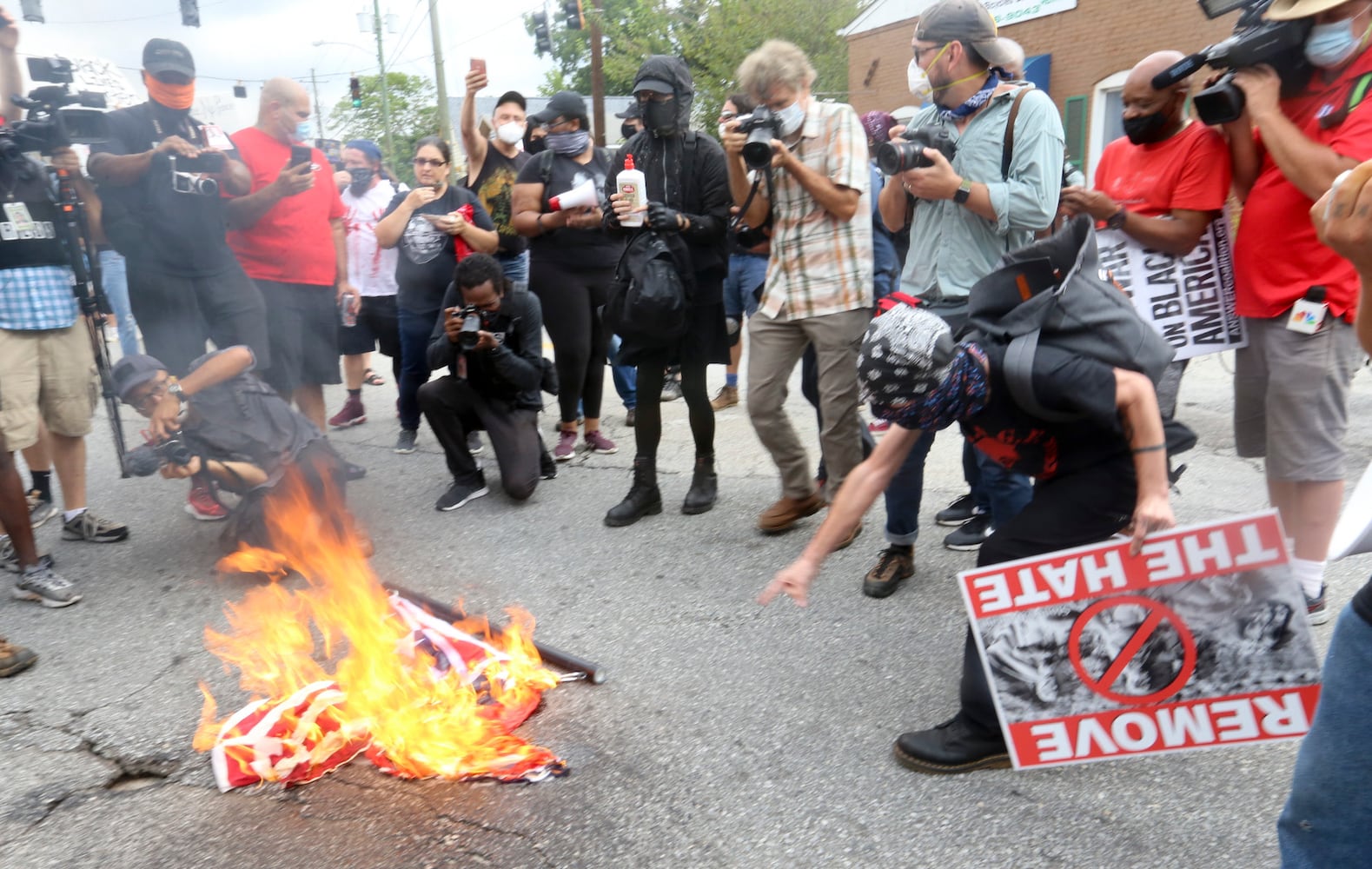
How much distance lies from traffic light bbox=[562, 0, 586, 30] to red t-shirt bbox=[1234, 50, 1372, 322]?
13869mm

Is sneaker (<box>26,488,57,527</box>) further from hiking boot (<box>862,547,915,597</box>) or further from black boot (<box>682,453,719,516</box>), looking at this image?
hiking boot (<box>862,547,915,597</box>)

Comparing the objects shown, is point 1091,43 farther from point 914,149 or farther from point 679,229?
point 914,149

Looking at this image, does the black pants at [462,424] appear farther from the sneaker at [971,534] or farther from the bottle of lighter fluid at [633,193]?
the sneaker at [971,534]

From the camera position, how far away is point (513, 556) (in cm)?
444

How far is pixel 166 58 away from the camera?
15.3ft

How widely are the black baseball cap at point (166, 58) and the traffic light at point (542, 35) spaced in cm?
1190

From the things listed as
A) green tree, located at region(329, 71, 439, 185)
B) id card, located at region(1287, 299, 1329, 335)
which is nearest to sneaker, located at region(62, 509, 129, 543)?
id card, located at region(1287, 299, 1329, 335)

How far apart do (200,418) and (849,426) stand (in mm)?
2861

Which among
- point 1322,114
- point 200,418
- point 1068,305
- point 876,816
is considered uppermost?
point 1322,114

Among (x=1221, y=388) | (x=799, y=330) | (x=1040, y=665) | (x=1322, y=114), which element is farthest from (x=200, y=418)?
(x=1221, y=388)

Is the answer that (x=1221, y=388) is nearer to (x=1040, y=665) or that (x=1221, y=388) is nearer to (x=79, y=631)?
(x=1040, y=665)

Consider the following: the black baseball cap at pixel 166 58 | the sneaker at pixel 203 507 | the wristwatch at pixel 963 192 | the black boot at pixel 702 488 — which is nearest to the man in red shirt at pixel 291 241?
the black baseball cap at pixel 166 58

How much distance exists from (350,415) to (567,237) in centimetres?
267

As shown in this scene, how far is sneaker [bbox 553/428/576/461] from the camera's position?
5.95 metres
